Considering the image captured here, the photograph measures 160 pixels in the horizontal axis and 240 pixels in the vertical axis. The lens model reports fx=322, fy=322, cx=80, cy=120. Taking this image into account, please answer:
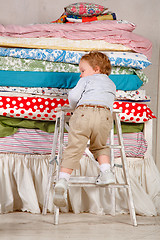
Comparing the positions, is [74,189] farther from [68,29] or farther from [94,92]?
[68,29]

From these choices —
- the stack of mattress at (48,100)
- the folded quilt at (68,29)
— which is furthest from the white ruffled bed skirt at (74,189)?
the folded quilt at (68,29)

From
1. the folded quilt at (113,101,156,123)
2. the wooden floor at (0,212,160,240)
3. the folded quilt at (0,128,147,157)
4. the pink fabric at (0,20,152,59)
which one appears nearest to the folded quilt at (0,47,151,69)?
the pink fabric at (0,20,152,59)

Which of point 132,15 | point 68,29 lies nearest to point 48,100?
point 68,29

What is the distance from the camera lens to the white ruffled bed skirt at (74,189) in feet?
6.33

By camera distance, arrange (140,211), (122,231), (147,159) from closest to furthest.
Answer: (122,231) → (140,211) → (147,159)

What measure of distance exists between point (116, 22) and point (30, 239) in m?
1.46

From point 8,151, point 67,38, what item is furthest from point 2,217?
point 67,38

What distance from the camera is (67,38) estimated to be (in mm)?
2117

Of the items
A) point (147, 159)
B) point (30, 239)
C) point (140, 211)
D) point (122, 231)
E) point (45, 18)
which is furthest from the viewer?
point (45, 18)

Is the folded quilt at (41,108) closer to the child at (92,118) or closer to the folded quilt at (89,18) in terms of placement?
the child at (92,118)

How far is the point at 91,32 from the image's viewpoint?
2141 millimetres

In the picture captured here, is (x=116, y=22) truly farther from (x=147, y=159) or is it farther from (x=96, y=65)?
(x=147, y=159)

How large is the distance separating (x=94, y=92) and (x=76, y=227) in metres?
0.68

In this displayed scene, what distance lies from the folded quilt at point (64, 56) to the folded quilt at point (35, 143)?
1.53 ft
